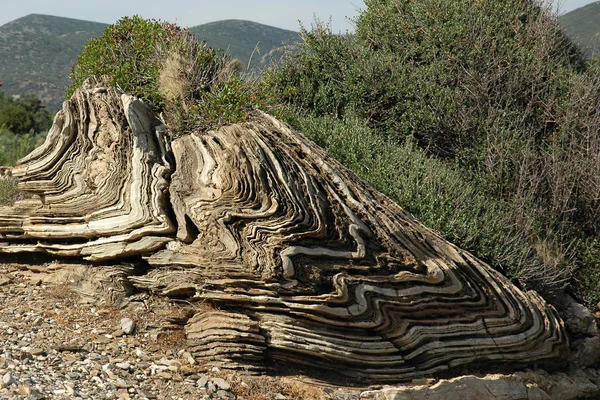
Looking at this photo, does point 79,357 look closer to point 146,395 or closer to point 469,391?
point 146,395

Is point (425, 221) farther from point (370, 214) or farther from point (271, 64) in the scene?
point (271, 64)

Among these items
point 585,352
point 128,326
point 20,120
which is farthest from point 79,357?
point 20,120

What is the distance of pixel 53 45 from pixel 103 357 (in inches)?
2545

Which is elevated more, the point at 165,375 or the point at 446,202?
the point at 446,202

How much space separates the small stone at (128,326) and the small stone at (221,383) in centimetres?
123

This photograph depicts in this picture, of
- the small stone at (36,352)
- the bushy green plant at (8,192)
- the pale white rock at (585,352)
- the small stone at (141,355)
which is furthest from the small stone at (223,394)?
the bushy green plant at (8,192)

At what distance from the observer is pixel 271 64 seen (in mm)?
12789

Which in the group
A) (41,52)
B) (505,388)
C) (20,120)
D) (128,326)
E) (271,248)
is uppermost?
(271,248)

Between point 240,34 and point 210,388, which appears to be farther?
point 240,34

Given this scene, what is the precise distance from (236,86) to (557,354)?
5.60 m

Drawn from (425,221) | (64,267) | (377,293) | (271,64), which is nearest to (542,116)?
(425,221)

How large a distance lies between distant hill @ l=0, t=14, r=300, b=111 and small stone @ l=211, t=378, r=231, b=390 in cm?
4615

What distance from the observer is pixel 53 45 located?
65.0 meters

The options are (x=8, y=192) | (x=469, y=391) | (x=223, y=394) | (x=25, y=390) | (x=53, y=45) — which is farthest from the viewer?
(x=53, y=45)
